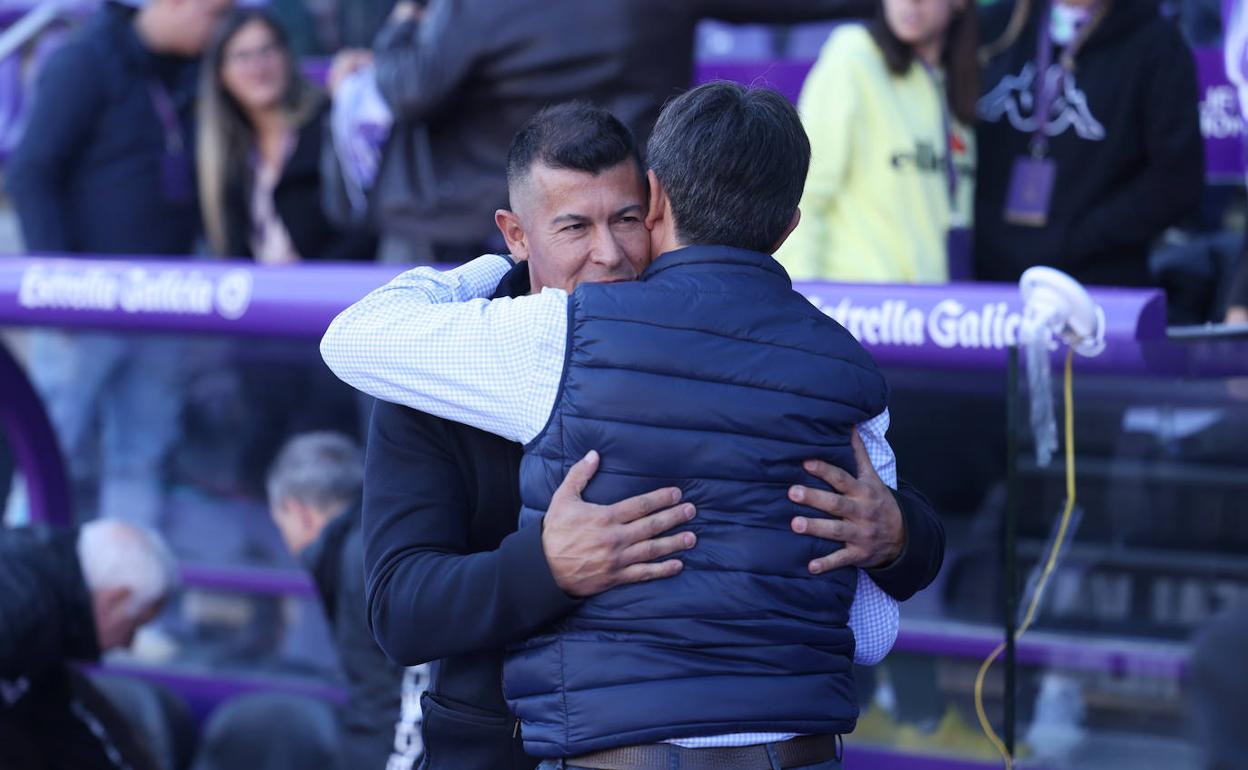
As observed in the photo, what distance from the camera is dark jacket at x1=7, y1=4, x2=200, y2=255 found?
4934mm

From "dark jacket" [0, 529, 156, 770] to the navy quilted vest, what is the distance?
2125 mm

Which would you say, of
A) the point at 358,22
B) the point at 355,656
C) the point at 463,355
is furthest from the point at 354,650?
the point at 358,22

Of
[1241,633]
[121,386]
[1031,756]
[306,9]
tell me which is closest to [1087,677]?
[1031,756]

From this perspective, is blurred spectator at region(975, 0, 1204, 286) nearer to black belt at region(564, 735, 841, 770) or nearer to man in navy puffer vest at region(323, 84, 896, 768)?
man in navy puffer vest at region(323, 84, 896, 768)

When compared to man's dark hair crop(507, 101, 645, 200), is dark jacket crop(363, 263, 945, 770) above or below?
below

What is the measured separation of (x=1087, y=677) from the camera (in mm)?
3455

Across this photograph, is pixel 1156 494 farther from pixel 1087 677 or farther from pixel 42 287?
pixel 42 287

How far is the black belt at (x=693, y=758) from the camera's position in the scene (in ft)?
6.25

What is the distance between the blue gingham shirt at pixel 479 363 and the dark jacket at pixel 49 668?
196 cm

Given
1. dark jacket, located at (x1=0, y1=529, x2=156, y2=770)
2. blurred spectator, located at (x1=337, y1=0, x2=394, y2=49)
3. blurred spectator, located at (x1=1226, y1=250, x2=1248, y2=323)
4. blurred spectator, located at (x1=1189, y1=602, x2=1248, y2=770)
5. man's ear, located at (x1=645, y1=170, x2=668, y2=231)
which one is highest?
blurred spectator, located at (x1=337, y1=0, x2=394, y2=49)

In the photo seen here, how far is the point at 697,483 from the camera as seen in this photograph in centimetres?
191

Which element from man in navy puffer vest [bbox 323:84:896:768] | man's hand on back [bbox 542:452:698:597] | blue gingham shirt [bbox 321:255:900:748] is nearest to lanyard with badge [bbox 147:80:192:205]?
blue gingham shirt [bbox 321:255:900:748]

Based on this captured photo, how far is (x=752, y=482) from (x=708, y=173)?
37 cm

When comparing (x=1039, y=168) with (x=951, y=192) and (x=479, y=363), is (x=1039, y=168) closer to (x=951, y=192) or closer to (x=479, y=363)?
(x=951, y=192)
